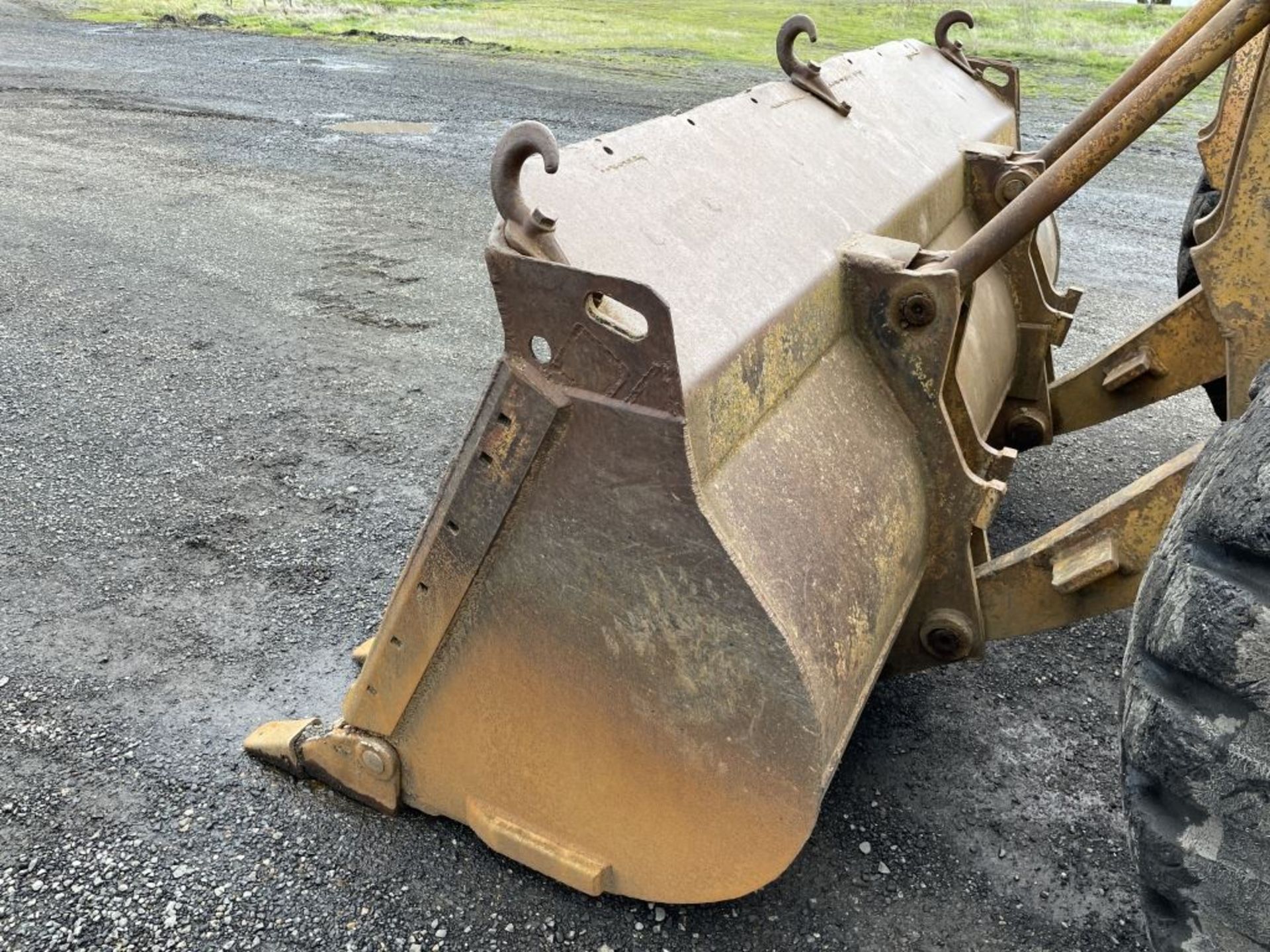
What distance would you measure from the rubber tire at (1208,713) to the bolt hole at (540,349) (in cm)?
90

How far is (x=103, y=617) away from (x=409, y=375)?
188 cm

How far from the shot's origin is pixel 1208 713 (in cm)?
134

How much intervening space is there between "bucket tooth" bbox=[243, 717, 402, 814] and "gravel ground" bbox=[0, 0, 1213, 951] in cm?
5

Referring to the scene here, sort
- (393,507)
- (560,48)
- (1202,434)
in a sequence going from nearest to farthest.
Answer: (393,507), (1202,434), (560,48)

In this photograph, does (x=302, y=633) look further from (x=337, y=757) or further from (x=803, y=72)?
(x=803, y=72)

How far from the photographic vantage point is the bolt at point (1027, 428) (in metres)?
3.35

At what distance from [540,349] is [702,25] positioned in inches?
714

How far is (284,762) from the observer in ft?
7.73

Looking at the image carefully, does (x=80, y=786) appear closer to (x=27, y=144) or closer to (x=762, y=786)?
(x=762, y=786)

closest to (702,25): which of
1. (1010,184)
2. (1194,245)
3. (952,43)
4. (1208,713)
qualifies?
(952,43)

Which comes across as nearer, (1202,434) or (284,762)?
(284,762)

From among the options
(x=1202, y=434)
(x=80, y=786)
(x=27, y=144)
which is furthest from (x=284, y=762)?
(x=27, y=144)

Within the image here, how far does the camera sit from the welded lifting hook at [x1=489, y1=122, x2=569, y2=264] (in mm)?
1466

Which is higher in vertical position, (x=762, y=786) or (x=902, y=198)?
(x=902, y=198)
